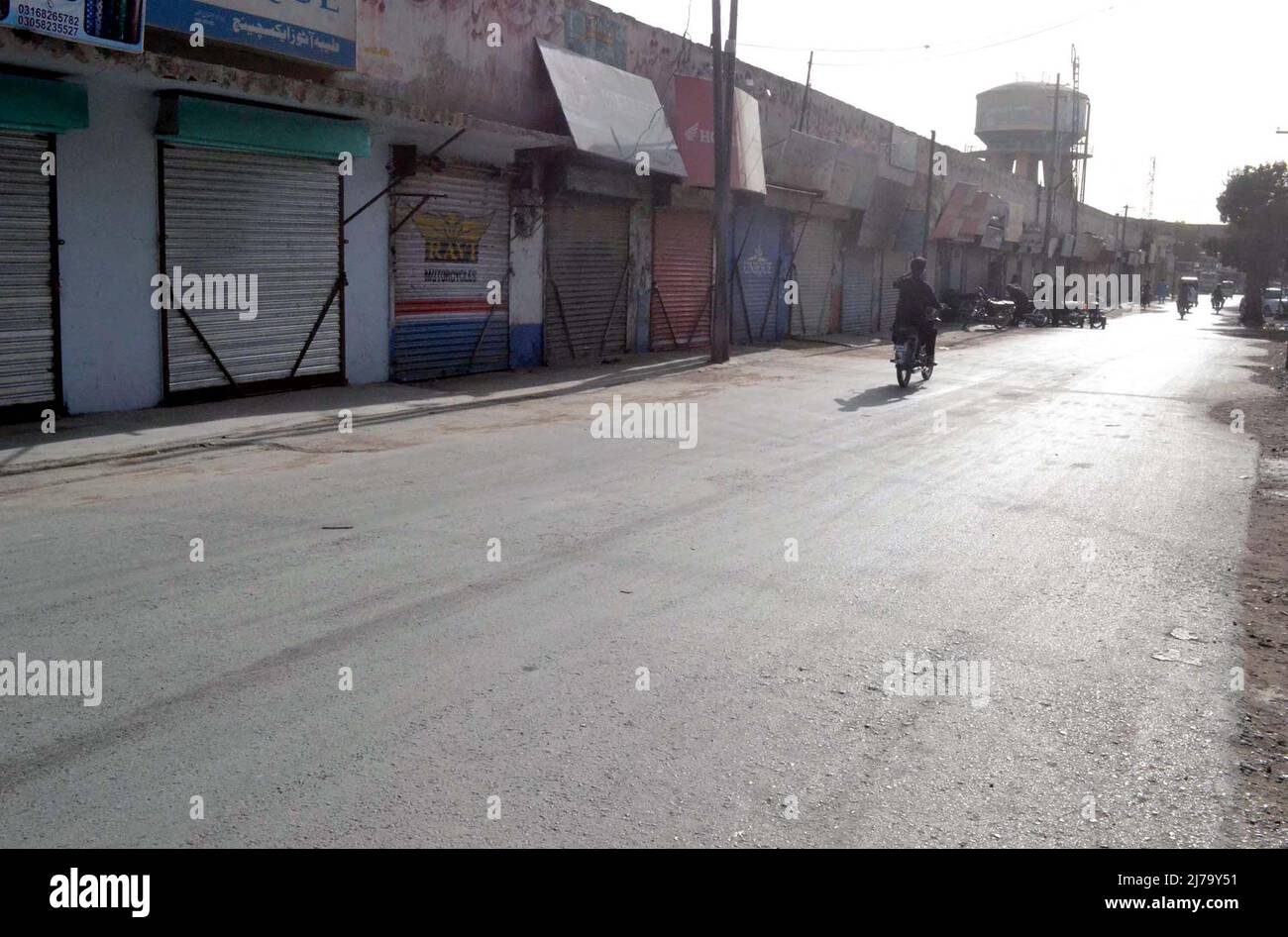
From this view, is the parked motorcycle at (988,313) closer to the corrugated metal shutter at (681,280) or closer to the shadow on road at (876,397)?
the corrugated metal shutter at (681,280)

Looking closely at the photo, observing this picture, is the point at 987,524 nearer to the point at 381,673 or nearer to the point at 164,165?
the point at 381,673

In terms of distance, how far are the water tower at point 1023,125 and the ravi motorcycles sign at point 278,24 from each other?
7045 cm

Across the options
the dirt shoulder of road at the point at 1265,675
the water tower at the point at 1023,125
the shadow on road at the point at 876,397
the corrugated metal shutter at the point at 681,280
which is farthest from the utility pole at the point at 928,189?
the water tower at the point at 1023,125

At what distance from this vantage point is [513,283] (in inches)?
786

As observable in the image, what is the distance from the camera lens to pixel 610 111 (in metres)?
21.0

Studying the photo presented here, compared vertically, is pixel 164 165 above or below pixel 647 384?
above

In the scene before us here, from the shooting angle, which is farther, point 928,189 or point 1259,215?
point 1259,215

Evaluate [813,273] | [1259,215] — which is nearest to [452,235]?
[813,273]

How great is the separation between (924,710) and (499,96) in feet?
53.2

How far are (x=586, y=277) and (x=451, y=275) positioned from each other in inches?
164

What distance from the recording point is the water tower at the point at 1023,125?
78.6 meters

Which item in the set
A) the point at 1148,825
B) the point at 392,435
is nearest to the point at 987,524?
the point at 1148,825

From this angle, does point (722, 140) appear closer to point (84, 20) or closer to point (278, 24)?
point (278, 24)

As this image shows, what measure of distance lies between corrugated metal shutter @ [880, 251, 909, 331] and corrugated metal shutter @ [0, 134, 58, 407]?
29681 mm
